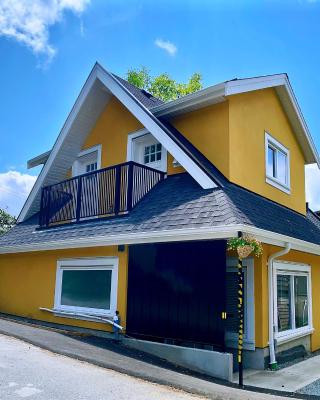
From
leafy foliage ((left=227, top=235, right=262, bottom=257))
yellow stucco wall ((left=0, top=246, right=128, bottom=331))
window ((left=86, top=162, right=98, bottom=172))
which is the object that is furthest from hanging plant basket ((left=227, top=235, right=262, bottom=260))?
window ((left=86, top=162, right=98, bottom=172))

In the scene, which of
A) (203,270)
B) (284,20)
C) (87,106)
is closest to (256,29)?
(284,20)

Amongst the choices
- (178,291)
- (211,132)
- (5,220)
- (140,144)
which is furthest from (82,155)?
(5,220)

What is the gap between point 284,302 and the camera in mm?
9742

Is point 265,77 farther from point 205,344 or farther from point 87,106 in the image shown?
point 205,344

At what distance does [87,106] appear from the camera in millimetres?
12789

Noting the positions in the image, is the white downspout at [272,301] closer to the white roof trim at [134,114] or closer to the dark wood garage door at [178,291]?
the dark wood garage door at [178,291]

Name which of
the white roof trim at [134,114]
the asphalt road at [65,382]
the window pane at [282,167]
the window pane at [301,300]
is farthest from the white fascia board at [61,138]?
the window pane at [301,300]

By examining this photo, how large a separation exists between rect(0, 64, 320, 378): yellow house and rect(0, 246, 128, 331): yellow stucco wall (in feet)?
0.15

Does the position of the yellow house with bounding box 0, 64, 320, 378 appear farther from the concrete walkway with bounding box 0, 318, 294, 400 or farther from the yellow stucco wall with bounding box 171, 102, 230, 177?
the concrete walkway with bounding box 0, 318, 294, 400

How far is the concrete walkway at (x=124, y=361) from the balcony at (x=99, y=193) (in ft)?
10.4

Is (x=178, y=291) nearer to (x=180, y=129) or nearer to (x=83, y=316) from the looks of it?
(x=83, y=316)

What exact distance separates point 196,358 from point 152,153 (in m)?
6.01

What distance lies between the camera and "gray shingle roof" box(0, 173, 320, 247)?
7832mm

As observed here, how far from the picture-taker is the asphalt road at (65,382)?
5434 mm
